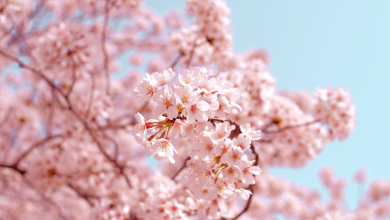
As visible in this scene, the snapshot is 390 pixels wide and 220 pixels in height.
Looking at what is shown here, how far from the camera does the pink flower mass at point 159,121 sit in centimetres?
162

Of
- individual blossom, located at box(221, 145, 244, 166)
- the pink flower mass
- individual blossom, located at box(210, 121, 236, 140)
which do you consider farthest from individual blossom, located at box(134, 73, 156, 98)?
individual blossom, located at box(221, 145, 244, 166)

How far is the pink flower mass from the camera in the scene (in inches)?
63.7

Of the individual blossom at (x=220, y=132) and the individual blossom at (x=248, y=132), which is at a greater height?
the individual blossom at (x=248, y=132)

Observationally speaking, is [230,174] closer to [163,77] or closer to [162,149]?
[162,149]

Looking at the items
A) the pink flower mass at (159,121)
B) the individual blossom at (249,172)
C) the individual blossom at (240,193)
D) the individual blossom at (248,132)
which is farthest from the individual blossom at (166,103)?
the individual blossom at (240,193)

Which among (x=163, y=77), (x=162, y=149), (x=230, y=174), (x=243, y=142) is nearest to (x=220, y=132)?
(x=243, y=142)

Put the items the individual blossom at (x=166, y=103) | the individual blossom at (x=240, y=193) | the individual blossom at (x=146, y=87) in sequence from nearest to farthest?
the individual blossom at (x=166, y=103)
the individual blossom at (x=146, y=87)
the individual blossom at (x=240, y=193)

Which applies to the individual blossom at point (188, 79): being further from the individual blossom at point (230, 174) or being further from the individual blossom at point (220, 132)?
the individual blossom at point (230, 174)

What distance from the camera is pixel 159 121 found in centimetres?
161

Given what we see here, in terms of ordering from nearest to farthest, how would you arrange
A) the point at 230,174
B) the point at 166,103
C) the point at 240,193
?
the point at 166,103 → the point at 230,174 → the point at 240,193

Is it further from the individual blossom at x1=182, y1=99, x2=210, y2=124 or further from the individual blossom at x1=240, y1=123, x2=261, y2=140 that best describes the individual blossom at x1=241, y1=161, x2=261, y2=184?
the individual blossom at x1=182, y1=99, x2=210, y2=124

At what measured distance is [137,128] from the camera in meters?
1.60

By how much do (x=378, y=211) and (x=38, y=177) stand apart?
1421cm

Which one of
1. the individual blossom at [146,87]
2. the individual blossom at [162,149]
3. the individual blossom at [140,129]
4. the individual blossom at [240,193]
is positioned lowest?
the individual blossom at [240,193]
